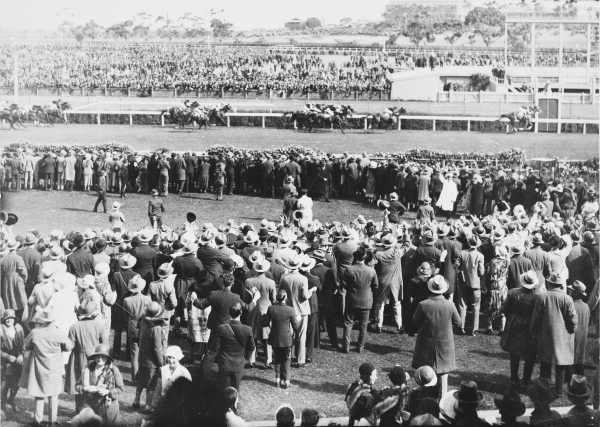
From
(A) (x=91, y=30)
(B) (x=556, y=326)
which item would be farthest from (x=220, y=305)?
(A) (x=91, y=30)

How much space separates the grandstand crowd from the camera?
139 feet

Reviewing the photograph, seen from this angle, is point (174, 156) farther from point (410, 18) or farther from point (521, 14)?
point (410, 18)

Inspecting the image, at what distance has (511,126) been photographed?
104 feet

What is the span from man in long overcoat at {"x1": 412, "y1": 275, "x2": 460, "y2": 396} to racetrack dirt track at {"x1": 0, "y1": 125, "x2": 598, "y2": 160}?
691 inches

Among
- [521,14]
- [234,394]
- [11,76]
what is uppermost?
[521,14]

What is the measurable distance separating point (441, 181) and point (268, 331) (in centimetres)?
971

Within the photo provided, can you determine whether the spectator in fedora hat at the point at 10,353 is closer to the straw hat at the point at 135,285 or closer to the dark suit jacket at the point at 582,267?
the straw hat at the point at 135,285

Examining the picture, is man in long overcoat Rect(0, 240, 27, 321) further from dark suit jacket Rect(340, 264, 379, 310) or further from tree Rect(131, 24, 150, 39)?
tree Rect(131, 24, 150, 39)

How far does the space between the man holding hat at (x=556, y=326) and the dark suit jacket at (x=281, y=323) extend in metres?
2.75

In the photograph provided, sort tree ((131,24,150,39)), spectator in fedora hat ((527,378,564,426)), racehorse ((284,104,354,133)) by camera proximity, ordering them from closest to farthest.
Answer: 1. spectator in fedora hat ((527,378,564,426))
2. racehorse ((284,104,354,133))
3. tree ((131,24,150,39))

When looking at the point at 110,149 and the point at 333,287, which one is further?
the point at 110,149

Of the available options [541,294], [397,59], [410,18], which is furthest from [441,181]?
[410,18]

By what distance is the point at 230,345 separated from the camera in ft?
29.1

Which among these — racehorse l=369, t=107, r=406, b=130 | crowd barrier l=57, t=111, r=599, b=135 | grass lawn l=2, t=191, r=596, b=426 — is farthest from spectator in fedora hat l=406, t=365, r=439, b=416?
crowd barrier l=57, t=111, r=599, b=135
